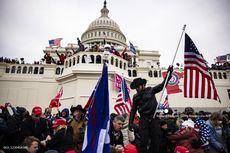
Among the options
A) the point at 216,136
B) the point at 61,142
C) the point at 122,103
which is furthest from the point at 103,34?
the point at 61,142

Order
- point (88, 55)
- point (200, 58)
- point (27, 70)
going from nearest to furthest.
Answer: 1. point (200, 58)
2. point (88, 55)
3. point (27, 70)

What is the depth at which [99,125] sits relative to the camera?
2.50 metres

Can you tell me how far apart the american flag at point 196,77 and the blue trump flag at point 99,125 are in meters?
3.27

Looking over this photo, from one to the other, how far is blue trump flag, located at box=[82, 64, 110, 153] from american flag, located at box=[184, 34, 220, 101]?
3267 mm

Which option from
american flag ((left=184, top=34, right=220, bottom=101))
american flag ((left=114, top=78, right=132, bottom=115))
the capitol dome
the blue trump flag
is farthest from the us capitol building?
the capitol dome

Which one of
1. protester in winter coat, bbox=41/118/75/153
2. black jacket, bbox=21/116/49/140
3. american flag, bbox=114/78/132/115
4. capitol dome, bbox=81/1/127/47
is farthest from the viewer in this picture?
capitol dome, bbox=81/1/127/47

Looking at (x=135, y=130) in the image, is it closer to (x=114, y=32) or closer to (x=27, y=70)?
(x=27, y=70)

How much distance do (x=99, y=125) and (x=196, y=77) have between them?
11.9 ft

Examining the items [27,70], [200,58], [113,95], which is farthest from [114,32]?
[200,58]

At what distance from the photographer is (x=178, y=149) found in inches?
125

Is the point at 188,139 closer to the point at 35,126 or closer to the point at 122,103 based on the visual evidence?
the point at 35,126

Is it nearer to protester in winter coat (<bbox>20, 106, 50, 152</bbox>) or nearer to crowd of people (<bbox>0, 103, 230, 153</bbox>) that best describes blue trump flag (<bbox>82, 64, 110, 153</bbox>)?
crowd of people (<bbox>0, 103, 230, 153</bbox>)

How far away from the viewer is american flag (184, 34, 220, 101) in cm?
520

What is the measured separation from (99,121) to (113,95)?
846 inches
